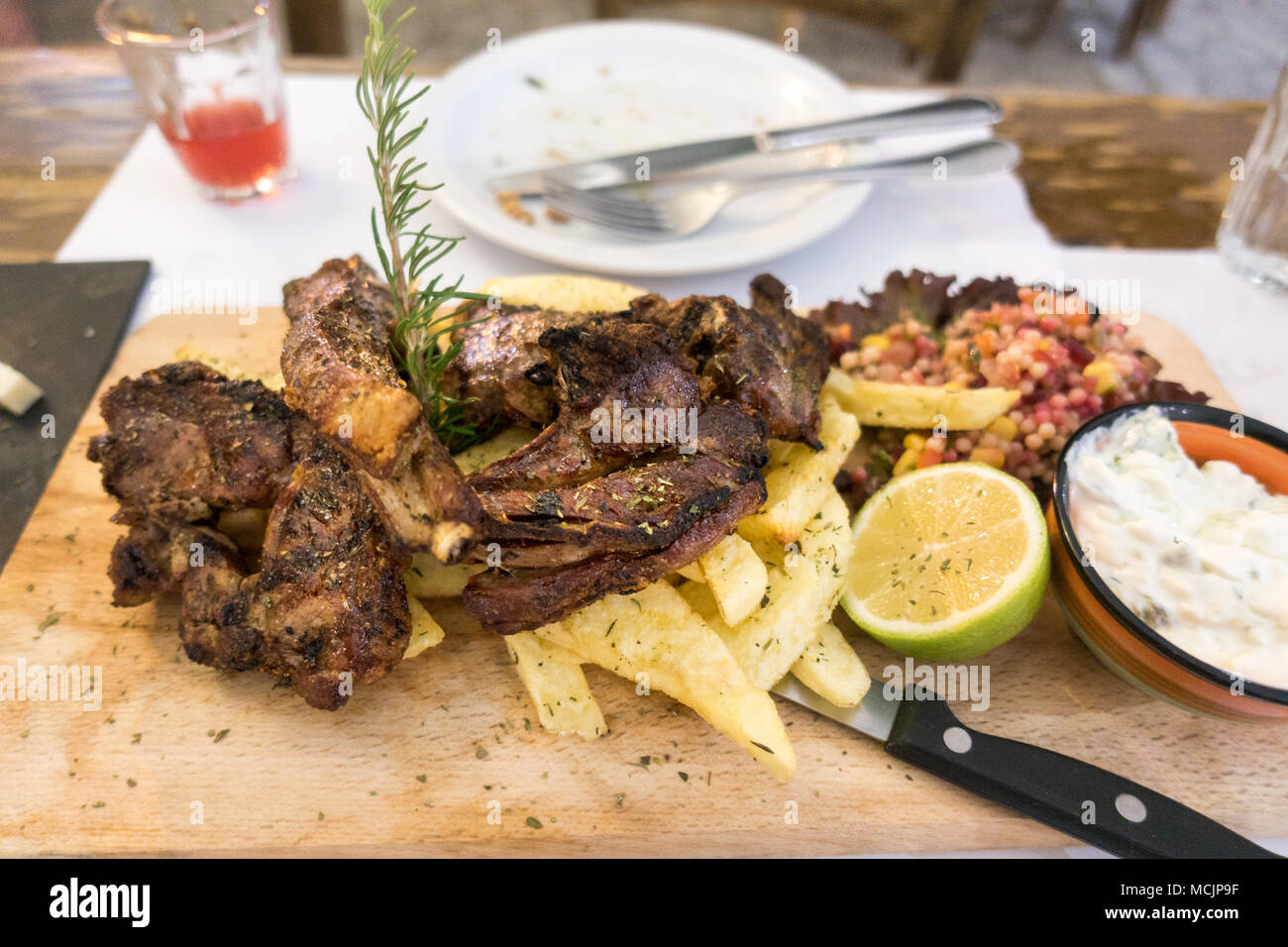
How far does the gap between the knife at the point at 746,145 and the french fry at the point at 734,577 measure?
8.52 ft

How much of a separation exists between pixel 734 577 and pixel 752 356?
768 mm

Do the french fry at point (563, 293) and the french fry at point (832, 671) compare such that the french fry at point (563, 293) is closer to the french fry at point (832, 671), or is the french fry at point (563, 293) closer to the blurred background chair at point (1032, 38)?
the french fry at point (832, 671)

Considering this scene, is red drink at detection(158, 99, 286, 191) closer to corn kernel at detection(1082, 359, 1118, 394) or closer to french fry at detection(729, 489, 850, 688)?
french fry at detection(729, 489, 850, 688)

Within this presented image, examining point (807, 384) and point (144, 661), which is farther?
point (807, 384)

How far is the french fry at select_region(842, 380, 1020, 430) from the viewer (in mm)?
2949

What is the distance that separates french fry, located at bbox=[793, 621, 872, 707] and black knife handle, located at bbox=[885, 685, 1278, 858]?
0.16 m

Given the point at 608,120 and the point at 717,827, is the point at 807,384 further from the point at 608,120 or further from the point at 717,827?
A: the point at 608,120

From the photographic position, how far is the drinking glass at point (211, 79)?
13.2 ft

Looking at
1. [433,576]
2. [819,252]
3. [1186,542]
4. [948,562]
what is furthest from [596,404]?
[819,252]

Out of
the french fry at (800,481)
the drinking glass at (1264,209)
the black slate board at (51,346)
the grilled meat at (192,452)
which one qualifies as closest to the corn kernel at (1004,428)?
the french fry at (800,481)

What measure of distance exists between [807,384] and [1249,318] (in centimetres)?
287
